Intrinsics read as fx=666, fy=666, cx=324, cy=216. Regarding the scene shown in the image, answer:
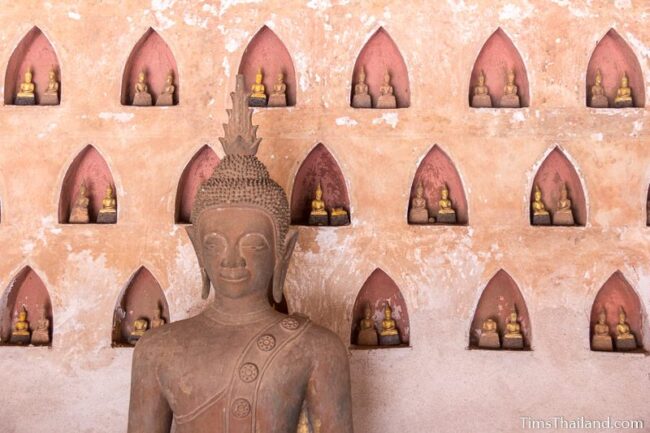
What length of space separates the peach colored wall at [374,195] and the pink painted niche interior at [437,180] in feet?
0.37

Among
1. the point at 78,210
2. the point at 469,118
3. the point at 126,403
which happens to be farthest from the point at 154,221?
the point at 469,118

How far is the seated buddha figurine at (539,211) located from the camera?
12.0ft

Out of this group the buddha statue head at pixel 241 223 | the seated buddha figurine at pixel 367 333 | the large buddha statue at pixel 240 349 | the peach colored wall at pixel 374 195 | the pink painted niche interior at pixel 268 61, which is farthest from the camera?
the pink painted niche interior at pixel 268 61

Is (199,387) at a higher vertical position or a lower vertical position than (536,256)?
lower

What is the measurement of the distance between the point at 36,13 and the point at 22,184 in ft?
3.14

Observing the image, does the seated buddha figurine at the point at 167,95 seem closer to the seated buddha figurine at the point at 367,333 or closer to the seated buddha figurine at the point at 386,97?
the seated buddha figurine at the point at 386,97

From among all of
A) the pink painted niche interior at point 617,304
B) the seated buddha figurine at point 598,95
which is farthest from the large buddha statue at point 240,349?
the seated buddha figurine at point 598,95

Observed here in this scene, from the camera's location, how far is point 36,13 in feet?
12.2

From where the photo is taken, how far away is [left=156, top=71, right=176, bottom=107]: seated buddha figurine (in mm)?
3730

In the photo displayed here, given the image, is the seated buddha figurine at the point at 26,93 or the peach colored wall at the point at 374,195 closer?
the peach colored wall at the point at 374,195

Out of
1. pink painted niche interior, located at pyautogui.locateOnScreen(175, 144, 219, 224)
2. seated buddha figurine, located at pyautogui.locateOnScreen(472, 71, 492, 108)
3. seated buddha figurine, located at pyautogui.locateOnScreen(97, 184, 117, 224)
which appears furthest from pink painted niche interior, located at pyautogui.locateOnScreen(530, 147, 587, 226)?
seated buddha figurine, located at pyautogui.locateOnScreen(97, 184, 117, 224)

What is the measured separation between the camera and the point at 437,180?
12.5 ft

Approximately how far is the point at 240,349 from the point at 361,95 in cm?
165

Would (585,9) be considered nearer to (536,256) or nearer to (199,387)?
(536,256)
